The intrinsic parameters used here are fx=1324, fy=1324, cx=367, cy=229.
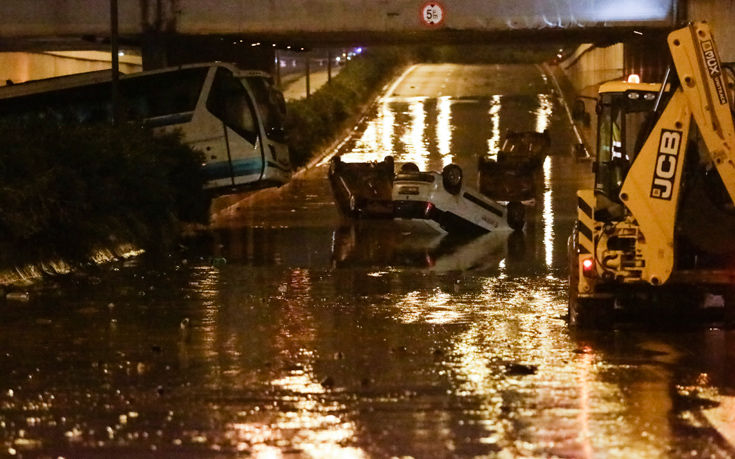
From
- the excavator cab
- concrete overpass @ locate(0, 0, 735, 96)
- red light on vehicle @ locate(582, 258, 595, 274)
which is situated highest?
concrete overpass @ locate(0, 0, 735, 96)

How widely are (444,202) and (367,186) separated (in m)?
3.09

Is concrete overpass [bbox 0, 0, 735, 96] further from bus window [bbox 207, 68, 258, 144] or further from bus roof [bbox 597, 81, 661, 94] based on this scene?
bus roof [bbox 597, 81, 661, 94]

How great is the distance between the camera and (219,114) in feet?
88.9

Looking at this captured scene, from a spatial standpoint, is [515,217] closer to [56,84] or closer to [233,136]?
[233,136]

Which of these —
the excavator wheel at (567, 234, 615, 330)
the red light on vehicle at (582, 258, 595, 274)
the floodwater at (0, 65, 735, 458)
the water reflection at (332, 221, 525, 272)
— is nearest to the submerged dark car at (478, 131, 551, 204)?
the water reflection at (332, 221, 525, 272)

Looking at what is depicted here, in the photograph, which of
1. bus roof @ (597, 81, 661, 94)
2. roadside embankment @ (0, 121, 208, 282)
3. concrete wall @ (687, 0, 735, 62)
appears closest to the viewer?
bus roof @ (597, 81, 661, 94)

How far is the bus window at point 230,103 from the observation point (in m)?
27.1

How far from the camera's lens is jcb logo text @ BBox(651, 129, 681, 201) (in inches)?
456

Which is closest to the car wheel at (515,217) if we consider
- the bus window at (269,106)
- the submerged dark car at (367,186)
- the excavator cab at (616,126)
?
the submerged dark car at (367,186)

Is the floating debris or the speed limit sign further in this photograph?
the speed limit sign

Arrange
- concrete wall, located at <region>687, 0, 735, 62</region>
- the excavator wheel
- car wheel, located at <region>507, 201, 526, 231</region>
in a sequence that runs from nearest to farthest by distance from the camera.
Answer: the excavator wheel → car wheel, located at <region>507, 201, 526, 231</region> → concrete wall, located at <region>687, 0, 735, 62</region>

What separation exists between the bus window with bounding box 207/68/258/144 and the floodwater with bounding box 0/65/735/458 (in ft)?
21.1

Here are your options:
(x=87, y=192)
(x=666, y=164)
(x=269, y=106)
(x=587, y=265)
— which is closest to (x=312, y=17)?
(x=269, y=106)

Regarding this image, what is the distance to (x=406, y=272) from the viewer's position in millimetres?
18188
